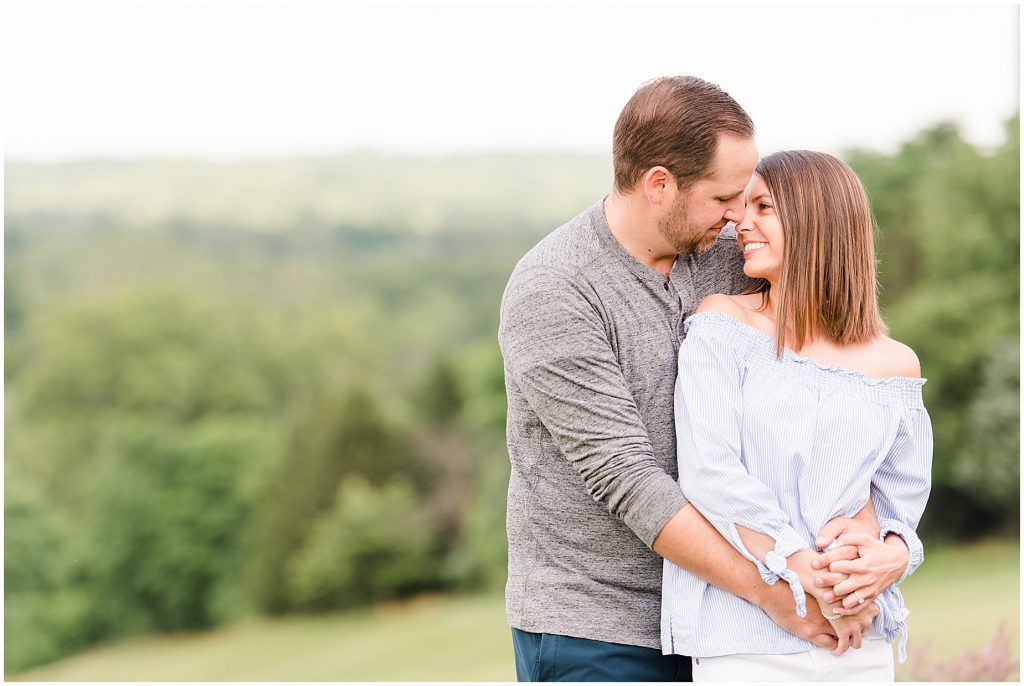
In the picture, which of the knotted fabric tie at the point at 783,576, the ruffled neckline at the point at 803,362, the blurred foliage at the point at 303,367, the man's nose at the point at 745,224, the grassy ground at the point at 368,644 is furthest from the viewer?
the blurred foliage at the point at 303,367

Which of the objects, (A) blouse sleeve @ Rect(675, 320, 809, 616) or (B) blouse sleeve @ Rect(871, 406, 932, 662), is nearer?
(A) blouse sleeve @ Rect(675, 320, 809, 616)

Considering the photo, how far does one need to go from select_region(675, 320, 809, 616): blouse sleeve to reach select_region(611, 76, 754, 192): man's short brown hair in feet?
1.43

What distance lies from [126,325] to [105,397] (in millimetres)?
2714

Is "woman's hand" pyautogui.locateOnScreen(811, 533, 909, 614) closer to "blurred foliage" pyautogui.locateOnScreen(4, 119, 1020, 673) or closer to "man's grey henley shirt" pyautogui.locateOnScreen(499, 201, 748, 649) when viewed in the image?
"man's grey henley shirt" pyautogui.locateOnScreen(499, 201, 748, 649)

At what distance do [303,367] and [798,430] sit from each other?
38635 millimetres

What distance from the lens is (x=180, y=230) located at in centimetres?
4522

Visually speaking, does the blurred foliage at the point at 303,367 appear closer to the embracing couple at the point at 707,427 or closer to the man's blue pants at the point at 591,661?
the embracing couple at the point at 707,427

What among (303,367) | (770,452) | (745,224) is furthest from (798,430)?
(303,367)

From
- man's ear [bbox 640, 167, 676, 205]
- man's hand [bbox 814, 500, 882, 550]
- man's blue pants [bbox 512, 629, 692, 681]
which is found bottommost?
man's blue pants [bbox 512, 629, 692, 681]

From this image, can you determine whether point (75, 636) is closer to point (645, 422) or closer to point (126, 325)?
point (126, 325)

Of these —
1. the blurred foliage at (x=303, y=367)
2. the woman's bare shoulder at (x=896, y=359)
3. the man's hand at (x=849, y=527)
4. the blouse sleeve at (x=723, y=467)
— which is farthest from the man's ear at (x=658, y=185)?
the blurred foliage at (x=303, y=367)

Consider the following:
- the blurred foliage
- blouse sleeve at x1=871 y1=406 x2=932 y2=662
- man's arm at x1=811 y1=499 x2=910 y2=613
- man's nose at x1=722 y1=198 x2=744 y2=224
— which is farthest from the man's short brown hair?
the blurred foliage

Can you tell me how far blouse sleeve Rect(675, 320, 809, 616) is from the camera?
7.58 ft

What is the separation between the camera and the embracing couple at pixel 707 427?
2359mm
